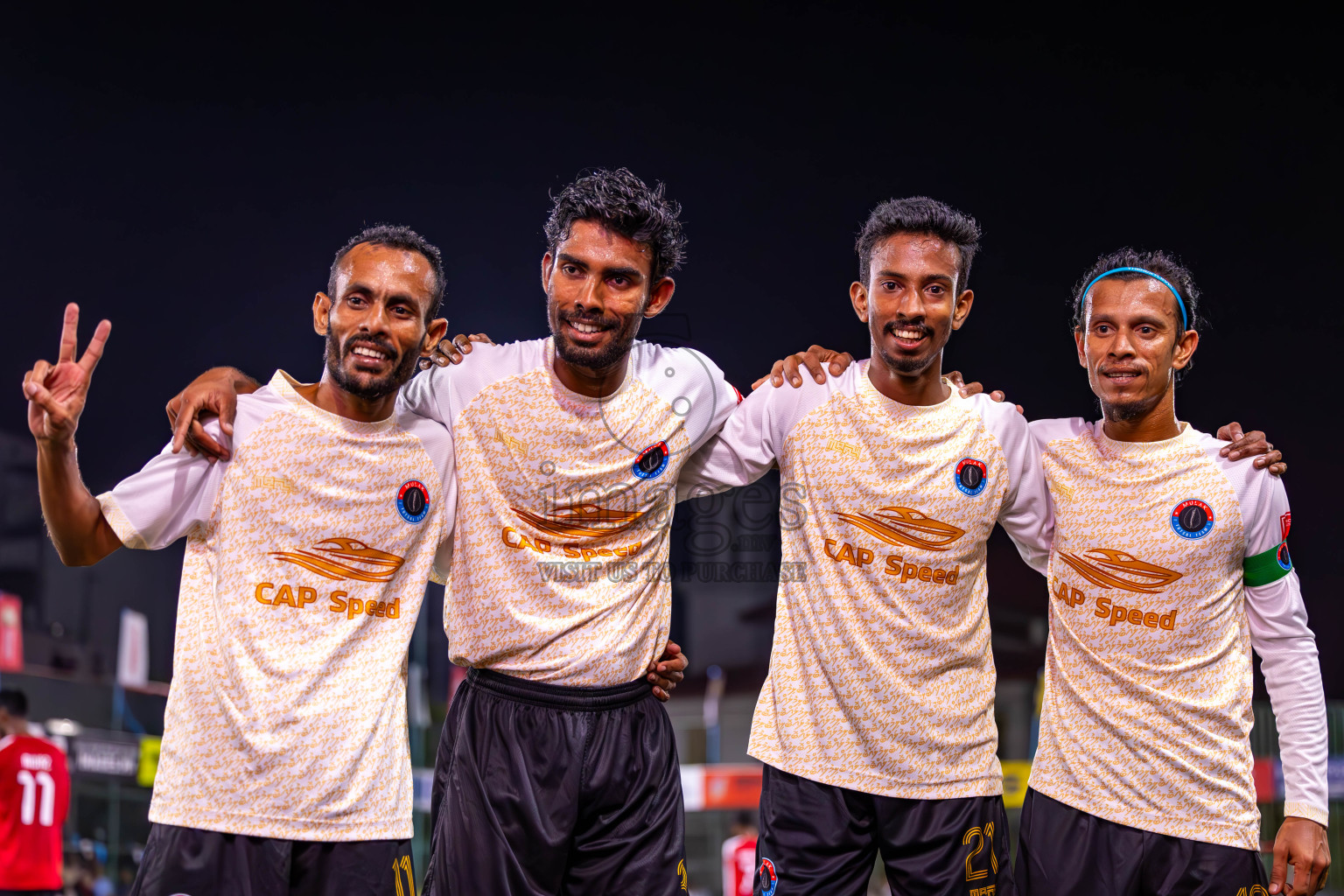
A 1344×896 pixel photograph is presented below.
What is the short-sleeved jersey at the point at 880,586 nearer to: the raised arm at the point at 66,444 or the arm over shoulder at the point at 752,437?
the arm over shoulder at the point at 752,437

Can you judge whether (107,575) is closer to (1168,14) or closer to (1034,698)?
(1034,698)

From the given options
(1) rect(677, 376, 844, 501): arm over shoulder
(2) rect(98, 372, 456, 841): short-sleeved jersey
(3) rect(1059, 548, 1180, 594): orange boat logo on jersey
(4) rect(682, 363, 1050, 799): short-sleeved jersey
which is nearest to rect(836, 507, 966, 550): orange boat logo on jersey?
(4) rect(682, 363, 1050, 799): short-sleeved jersey

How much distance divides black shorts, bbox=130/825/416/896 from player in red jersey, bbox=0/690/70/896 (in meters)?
3.40

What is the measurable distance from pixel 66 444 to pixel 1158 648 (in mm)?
2265

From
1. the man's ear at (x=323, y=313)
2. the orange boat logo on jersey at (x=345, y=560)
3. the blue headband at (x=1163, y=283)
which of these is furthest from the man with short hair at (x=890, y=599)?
the man's ear at (x=323, y=313)

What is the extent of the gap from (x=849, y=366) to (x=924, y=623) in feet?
2.04

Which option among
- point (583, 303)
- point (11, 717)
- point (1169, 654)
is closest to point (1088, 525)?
point (1169, 654)

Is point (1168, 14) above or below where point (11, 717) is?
above

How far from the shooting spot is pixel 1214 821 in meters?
2.29

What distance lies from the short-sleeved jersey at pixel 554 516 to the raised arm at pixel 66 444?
63 cm

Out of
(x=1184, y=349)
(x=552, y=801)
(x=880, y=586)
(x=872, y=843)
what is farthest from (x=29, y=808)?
(x=1184, y=349)

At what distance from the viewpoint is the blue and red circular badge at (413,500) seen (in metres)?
2.11

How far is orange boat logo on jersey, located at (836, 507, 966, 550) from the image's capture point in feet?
7.30

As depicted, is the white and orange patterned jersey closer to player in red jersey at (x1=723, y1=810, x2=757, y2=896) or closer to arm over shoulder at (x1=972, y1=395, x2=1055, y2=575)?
arm over shoulder at (x1=972, y1=395, x2=1055, y2=575)
